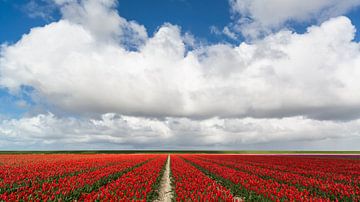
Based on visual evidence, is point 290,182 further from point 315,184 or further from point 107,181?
point 107,181

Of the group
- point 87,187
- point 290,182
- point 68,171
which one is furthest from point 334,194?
point 68,171

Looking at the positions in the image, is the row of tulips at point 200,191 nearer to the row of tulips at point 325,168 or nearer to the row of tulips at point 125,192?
the row of tulips at point 125,192

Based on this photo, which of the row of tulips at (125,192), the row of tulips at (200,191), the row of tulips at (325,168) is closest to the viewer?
the row of tulips at (125,192)

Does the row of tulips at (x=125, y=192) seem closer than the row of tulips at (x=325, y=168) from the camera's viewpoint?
Yes

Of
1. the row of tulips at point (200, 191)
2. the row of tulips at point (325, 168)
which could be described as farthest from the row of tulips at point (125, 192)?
the row of tulips at point (325, 168)

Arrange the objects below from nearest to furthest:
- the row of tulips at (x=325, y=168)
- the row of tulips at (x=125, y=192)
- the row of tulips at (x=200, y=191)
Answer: the row of tulips at (x=125, y=192) < the row of tulips at (x=200, y=191) < the row of tulips at (x=325, y=168)

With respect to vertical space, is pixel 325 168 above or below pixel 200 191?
below

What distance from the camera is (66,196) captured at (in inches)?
433

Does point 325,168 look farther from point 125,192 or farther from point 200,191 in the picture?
point 125,192

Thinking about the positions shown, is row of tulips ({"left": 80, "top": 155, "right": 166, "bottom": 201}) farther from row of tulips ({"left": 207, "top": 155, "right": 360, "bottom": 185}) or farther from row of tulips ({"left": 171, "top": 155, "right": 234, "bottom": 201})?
row of tulips ({"left": 207, "top": 155, "right": 360, "bottom": 185})

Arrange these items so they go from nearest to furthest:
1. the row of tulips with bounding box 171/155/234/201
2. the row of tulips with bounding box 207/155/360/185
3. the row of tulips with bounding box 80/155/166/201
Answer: the row of tulips with bounding box 80/155/166/201, the row of tulips with bounding box 171/155/234/201, the row of tulips with bounding box 207/155/360/185

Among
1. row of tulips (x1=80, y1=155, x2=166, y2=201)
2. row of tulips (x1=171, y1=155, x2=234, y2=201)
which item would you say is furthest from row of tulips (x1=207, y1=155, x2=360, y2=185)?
row of tulips (x1=80, y1=155, x2=166, y2=201)

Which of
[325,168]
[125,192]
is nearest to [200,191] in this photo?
[125,192]

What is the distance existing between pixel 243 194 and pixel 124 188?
629 centimetres
